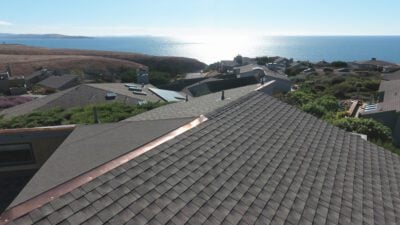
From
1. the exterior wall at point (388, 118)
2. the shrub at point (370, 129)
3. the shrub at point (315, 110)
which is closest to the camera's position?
the shrub at point (370, 129)

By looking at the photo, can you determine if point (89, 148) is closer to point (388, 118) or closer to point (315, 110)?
point (315, 110)

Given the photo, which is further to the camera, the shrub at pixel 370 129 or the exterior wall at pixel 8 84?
the exterior wall at pixel 8 84

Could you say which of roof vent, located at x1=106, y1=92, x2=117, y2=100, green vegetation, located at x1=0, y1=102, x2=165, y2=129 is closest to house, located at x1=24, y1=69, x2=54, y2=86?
roof vent, located at x1=106, y1=92, x2=117, y2=100

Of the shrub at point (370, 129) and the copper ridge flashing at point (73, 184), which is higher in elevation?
the copper ridge flashing at point (73, 184)

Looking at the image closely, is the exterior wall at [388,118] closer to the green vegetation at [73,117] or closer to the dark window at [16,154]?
the green vegetation at [73,117]

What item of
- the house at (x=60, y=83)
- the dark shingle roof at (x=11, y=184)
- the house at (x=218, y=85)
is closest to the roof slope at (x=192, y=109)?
the dark shingle roof at (x=11, y=184)

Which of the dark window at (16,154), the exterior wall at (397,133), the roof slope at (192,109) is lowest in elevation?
the exterior wall at (397,133)

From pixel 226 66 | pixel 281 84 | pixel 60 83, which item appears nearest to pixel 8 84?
pixel 60 83
